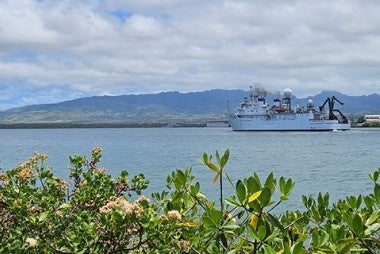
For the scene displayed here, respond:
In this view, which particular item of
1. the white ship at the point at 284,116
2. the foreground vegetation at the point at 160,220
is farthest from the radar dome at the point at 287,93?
the foreground vegetation at the point at 160,220

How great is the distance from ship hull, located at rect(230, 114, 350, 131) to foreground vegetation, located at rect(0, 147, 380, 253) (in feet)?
441

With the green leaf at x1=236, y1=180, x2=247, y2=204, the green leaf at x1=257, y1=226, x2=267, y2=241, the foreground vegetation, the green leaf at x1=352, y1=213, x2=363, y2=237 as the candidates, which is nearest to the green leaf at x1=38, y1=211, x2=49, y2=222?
the foreground vegetation

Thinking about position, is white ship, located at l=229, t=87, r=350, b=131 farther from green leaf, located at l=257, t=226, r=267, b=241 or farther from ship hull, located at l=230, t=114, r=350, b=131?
green leaf, located at l=257, t=226, r=267, b=241

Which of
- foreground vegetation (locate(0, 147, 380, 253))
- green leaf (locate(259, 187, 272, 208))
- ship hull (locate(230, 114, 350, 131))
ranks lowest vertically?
ship hull (locate(230, 114, 350, 131))

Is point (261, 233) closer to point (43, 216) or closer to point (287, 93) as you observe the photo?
point (43, 216)

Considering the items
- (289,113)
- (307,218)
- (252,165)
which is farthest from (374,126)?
(307,218)

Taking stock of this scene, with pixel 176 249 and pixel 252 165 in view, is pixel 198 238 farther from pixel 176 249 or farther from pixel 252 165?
pixel 252 165

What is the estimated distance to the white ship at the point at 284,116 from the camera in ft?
449

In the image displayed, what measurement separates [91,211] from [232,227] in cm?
136

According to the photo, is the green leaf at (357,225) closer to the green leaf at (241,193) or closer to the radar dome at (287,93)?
the green leaf at (241,193)

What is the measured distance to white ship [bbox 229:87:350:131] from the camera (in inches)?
5389

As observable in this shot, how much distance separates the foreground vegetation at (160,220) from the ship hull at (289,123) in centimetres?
13447

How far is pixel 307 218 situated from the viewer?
4309 mm

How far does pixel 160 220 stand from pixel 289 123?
138 meters
